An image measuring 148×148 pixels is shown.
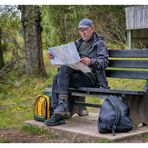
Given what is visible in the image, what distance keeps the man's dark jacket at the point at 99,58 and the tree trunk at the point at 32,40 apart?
4.61 m

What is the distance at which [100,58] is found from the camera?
257 inches

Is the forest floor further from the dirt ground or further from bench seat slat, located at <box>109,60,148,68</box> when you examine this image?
bench seat slat, located at <box>109,60,148,68</box>

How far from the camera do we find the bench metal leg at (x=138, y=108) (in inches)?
252

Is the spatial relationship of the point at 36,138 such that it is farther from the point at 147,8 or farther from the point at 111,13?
the point at 111,13

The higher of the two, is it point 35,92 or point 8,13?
point 8,13

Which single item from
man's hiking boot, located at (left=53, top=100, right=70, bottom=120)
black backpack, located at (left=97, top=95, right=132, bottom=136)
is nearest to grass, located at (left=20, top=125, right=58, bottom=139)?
man's hiking boot, located at (left=53, top=100, right=70, bottom=120)

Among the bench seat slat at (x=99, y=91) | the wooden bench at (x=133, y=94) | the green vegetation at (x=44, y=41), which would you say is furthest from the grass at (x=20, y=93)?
the wooden bench at (x=133, y=94)

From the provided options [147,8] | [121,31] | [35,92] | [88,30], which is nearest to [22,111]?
[35,92]

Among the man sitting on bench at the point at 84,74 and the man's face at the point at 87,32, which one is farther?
the man's face at the point at 87,32

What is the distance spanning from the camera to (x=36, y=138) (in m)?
6.30

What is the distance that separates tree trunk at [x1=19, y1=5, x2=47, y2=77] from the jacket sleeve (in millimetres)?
4737

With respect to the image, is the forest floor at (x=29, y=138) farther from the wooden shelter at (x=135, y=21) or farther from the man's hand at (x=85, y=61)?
the wooden shelter at (x=135, y=21)

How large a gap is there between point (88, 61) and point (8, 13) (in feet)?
27.1

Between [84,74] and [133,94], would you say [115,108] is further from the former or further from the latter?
[84,74]
